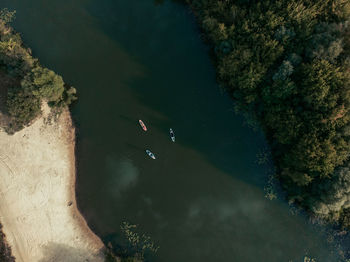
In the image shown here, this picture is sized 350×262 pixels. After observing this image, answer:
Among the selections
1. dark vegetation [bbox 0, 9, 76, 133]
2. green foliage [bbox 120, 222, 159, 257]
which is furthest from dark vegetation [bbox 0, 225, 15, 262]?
green foliage [bbox 120, 222, 159, 257]

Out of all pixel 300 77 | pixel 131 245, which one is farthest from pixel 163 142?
pixel 300 77

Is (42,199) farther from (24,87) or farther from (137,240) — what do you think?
(24,87)

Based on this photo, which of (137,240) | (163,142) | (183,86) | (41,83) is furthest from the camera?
(183,86)

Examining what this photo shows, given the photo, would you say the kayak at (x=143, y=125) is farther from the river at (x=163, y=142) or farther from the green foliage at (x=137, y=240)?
the green foliage at (x=137, y=240)

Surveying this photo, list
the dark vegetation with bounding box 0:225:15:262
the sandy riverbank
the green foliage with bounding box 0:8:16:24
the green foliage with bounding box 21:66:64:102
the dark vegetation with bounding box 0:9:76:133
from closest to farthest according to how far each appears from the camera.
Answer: the green foliage with bounding box 21:66:64:102, the dark vegetation with bounding box 0:9:76:133, the dark vegetation with bounding box 0:225:15:262, the sandy riverbank, the green foliage with bounding box 0:8:16:24

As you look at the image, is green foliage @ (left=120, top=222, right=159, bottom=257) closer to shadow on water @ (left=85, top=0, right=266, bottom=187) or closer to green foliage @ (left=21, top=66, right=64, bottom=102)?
shadow on water @ (left=85, top=0, right=266, bottom=187)

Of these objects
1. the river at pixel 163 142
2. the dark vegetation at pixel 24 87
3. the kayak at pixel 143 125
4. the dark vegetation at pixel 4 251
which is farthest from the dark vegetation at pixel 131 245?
the dark vegetation at pixel 24 87
